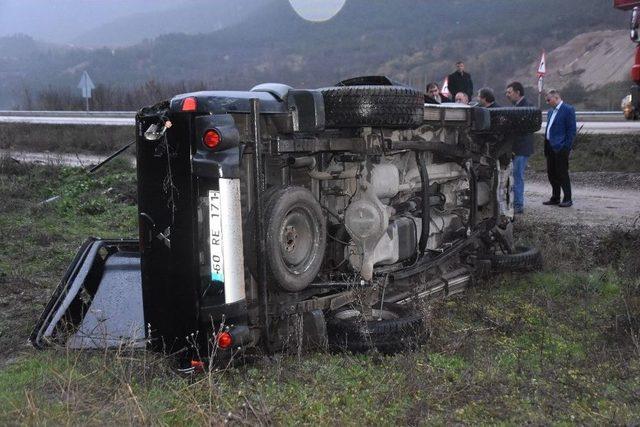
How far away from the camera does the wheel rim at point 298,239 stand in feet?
13.9

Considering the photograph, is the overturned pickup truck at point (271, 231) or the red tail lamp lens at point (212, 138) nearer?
the red tail lamp lens at point (212, 138)

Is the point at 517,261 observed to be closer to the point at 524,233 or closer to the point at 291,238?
the point at 524,233

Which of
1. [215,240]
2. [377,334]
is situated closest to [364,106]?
[215,240]

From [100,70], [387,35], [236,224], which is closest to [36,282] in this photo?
[236,224]

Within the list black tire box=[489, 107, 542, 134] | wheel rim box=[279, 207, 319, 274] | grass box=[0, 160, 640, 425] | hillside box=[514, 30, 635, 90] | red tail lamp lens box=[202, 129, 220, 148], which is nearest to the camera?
grass box=[0, 160, 640, 425]

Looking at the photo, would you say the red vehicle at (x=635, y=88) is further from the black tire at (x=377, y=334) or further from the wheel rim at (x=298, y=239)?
the wheel rim at (x=298, y=239)

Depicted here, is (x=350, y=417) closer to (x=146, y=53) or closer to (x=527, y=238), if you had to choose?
(x=527, y=238)

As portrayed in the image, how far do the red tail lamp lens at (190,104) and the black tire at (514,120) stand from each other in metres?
3.29

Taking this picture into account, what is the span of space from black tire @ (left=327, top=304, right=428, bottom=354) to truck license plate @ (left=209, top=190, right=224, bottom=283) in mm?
955

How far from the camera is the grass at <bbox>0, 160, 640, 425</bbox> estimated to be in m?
3.42

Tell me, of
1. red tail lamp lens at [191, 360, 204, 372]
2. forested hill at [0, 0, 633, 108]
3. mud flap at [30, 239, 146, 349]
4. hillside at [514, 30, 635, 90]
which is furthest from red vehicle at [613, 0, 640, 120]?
forested hill at [0, 0, 633, 108]

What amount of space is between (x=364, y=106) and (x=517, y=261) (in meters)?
2.74

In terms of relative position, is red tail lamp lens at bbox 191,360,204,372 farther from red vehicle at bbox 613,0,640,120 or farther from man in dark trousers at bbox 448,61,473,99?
man in dark trousers at bbox 448,61,473,99

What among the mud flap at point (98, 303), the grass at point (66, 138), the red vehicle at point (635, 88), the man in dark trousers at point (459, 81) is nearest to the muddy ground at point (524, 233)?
the mud flap at point (98, 303)
